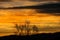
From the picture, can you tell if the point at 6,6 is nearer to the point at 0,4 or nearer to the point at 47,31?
the point at 0,4

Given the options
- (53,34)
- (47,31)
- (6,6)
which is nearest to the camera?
(6,6)

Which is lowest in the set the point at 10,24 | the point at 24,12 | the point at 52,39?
the point at 52,39

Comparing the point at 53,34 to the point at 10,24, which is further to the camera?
the point at 53,34

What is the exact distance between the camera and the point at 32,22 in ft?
5.64

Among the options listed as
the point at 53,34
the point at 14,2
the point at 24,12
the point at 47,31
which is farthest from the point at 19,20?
the point at 53,34

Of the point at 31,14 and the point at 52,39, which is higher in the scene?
the point at 31,14

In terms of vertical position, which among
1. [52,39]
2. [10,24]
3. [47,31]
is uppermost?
[10,24]

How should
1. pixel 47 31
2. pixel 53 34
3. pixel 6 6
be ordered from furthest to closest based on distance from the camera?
pixel 53 34, pixel 47 31, pixel 6 6

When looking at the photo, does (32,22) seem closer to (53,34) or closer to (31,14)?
(31,14)

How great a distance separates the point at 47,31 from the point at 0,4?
0.63 m

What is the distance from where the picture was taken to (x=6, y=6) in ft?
5.37

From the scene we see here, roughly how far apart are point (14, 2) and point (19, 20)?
0.21 m

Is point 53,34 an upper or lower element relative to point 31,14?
lower

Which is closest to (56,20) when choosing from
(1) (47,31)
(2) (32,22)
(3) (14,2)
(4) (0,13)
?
Answer: (1) (47,31)
